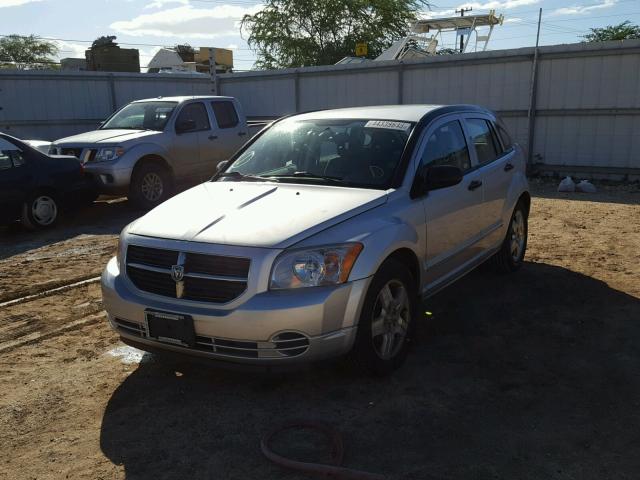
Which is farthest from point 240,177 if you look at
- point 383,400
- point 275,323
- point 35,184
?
point 35,184

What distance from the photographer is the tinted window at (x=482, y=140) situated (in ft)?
17.7

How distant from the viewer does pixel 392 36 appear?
35.0 meters

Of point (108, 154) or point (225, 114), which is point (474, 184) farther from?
point (225, 114)

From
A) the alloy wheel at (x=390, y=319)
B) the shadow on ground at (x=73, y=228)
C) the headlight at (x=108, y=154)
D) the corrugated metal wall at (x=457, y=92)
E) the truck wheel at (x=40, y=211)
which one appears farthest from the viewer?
the corrugated metal wall at (x=457, y=92)

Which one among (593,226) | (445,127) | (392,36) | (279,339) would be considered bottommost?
(593,226)

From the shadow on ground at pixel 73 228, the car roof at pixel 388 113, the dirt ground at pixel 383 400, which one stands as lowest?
the shadow on ground at pixel 73 228

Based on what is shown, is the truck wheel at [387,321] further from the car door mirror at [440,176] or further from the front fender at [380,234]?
the car door mirror at [440,176]

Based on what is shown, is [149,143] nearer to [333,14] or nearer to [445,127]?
[445,127]

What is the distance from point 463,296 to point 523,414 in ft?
7.27

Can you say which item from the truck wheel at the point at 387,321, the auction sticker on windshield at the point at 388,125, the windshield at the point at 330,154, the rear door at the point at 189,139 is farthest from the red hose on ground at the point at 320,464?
the rear door at the point at 189,139

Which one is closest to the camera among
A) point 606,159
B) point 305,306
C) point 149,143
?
point 305,306

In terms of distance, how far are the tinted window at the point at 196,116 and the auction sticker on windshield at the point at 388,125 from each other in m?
6.75

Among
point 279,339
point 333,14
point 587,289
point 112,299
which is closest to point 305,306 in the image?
point 279,339

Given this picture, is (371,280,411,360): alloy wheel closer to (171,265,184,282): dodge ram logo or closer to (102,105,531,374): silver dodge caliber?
(102,105,531,374): silver dodge caliber
